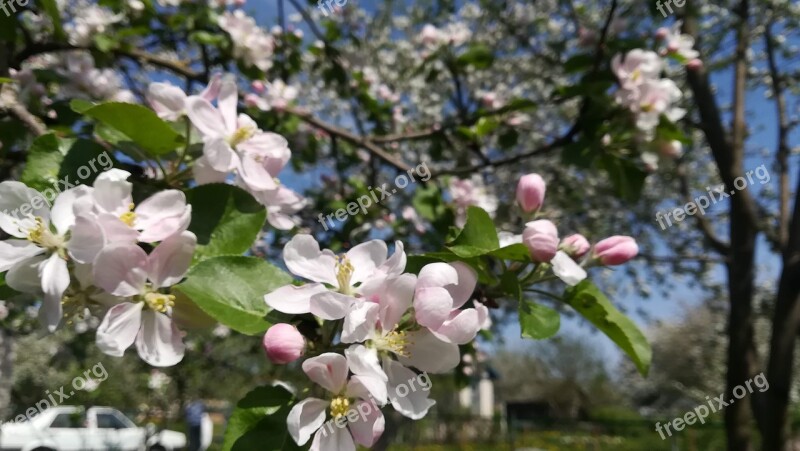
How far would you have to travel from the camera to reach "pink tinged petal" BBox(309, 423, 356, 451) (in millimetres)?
709

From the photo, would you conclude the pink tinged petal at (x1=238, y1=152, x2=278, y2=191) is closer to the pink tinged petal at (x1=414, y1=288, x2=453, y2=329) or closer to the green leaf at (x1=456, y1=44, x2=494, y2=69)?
the pink tinged petal at (x1=414, y1=288, x2=453, y2=329)

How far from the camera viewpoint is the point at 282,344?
2.36 ft

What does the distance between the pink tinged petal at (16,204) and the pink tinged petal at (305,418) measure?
1.23 feet

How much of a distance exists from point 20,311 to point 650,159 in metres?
3.40

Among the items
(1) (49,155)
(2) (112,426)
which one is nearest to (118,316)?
(1) (49,155)

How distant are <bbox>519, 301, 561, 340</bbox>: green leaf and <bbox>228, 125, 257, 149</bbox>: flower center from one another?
47 cm

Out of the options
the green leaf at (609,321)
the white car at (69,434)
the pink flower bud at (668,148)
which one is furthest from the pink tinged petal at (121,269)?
the white car at (69,434)

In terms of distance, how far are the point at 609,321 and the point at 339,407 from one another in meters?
0.43

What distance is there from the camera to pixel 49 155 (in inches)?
33.5

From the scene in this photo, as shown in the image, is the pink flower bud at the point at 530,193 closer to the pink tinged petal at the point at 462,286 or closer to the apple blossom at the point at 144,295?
the pink tinged petal at the point at 462,286

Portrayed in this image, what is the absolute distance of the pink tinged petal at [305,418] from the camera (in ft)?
2.26

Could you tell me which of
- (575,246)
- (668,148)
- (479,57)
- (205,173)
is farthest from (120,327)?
(479,57)

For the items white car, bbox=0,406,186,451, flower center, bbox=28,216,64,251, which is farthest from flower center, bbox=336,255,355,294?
white car, bbox=0,406,186,451

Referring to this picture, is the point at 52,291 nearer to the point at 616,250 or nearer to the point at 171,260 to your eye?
the point at 171,260
